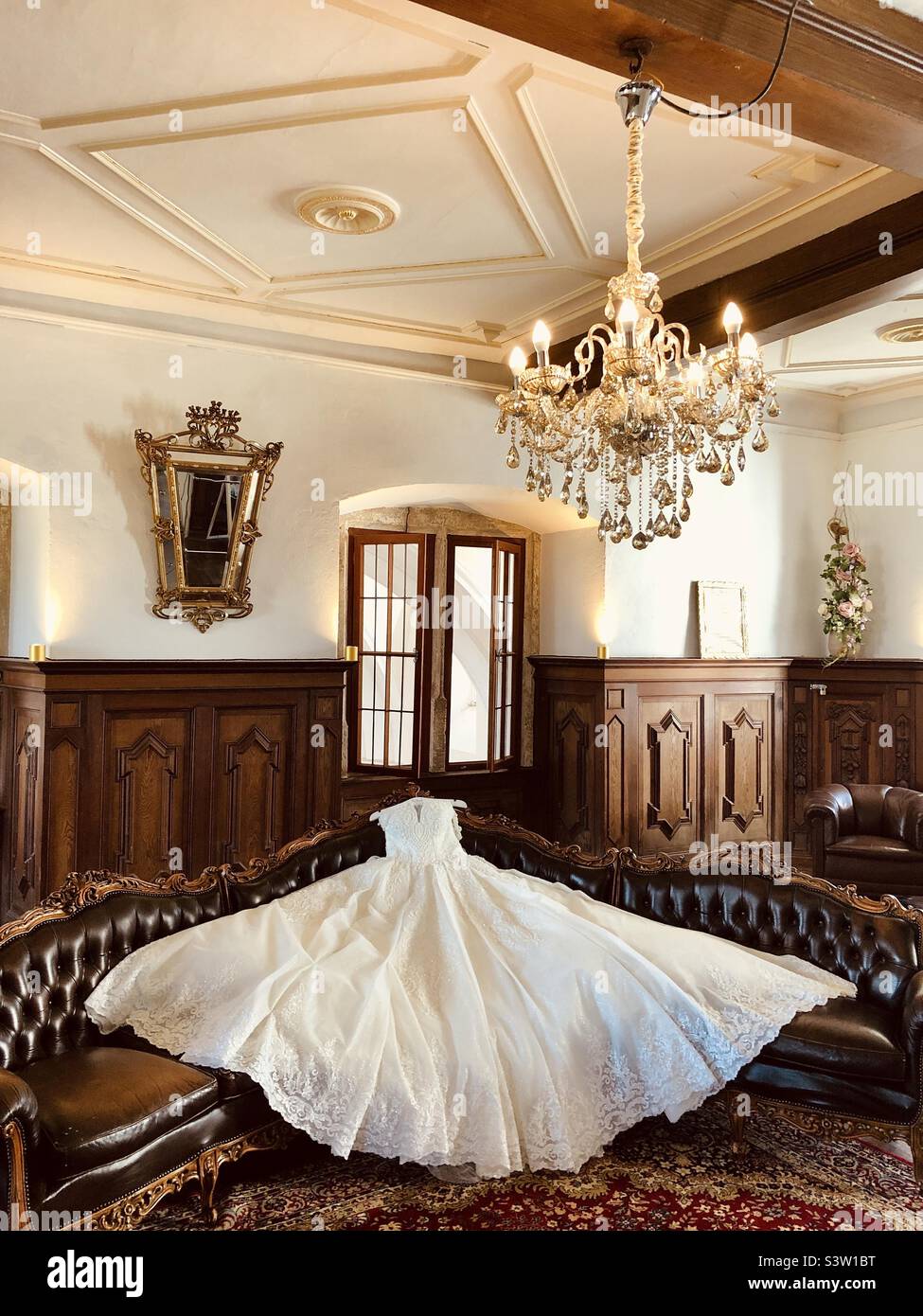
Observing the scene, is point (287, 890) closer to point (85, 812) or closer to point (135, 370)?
point (85, 812)

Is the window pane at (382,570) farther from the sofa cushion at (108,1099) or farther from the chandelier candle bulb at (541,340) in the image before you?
the sofa cushion at (108,1099)

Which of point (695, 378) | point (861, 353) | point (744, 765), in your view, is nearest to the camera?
point (695, 378)

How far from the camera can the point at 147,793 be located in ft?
17.4

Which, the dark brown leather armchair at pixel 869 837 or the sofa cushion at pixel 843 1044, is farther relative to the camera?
the dark brown leather armchair at pixel 869 837

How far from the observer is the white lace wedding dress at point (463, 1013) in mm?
2879

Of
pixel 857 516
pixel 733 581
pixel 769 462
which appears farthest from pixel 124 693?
pixel 857 516

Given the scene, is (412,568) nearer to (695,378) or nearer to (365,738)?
(365,738)

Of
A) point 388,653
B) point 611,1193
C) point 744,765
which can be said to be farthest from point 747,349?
point 744,765

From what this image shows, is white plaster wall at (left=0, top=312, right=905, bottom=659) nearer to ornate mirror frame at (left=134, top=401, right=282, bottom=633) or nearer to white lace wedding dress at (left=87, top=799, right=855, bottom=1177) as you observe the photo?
ornate mirror frame at (left=134, top=401, right=282, bottom=633)

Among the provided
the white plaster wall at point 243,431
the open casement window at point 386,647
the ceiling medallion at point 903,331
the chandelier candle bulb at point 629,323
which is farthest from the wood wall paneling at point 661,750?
the chandelier candle bulb at point 629,323

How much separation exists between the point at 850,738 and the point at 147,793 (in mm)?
5059

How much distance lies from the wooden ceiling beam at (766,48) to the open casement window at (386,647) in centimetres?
467

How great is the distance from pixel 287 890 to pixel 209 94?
9.68 feet

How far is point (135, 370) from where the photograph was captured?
17.4 feet
